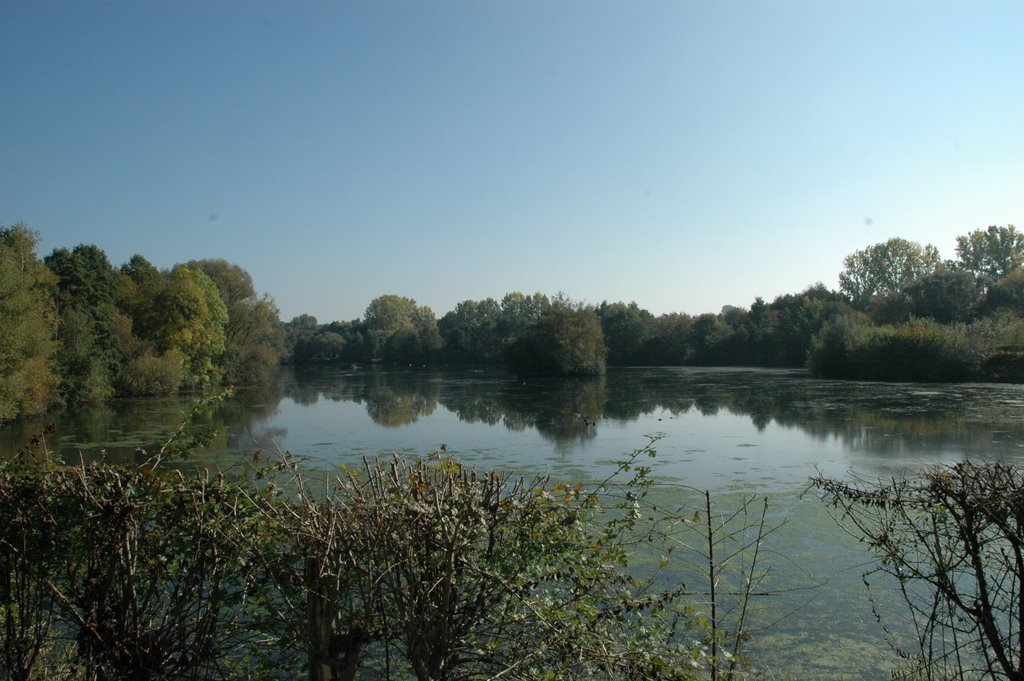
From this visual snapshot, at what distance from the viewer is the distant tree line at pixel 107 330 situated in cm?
2372

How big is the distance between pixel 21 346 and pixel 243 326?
2910 cm

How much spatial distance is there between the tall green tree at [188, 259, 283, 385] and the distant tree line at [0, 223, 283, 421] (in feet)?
0.27

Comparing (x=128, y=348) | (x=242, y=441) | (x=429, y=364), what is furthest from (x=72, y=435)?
(x=429, y=364)

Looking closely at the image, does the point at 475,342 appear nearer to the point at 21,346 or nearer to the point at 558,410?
the point at 558,410

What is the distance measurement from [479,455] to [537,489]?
12.9 m

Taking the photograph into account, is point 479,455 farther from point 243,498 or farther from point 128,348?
point 128,348

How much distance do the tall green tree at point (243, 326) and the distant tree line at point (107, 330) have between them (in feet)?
0.27

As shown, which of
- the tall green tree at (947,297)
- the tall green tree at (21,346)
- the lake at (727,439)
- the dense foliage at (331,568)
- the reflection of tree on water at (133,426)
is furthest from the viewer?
the tall green tree at (947,297)

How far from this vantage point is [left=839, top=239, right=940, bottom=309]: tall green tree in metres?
72.4

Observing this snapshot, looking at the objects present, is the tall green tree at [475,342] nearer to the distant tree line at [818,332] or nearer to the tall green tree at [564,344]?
the distant tree line at [818,332]

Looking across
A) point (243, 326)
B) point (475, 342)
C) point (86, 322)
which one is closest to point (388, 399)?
point (86, 322)

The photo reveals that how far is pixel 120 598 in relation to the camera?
10.2 feet

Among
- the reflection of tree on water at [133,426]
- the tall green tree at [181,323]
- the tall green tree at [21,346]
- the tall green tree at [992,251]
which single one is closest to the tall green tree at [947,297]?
the tall green tree at [992,251]

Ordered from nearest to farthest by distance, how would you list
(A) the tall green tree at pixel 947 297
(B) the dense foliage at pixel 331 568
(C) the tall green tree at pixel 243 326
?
(B) the dense foliage at pixel 331 568 → (C) the tall green tree at pixel 243 326 → (A) the tall green tree at pixel 947 297
